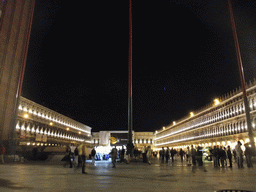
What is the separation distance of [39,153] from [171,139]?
3502 inches

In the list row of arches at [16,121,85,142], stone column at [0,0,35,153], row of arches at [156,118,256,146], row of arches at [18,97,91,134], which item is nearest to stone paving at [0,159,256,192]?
stone column at [0,0,35,153]

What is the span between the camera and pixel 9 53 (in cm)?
3422

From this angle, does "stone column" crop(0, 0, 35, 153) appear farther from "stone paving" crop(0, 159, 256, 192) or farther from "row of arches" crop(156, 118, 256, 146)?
"row of arches" crop(156, 118, 256, 146)

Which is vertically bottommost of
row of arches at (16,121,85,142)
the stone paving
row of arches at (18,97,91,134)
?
the stone paving

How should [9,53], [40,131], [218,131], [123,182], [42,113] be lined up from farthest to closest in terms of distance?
[42,113], [218,131], [40,131], [9,53], [123,182]

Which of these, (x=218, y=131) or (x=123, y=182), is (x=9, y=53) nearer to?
(x=123, y=182)

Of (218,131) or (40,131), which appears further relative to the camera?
(218,131)

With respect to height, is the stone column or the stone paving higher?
the stone column

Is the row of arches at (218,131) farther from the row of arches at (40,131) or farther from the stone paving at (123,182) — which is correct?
the stone paving at (123,182)

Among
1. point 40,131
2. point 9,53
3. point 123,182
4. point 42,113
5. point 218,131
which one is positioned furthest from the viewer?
point 42,113

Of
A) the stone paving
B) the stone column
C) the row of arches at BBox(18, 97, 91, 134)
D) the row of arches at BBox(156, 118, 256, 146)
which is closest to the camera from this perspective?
the stone paving

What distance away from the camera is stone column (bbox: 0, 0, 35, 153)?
33000mm

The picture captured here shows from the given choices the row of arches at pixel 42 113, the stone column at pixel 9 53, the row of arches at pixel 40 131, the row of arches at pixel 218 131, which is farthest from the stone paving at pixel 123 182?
the row of arches at pixel 42 113

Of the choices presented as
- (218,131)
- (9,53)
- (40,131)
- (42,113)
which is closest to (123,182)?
(9,53)
